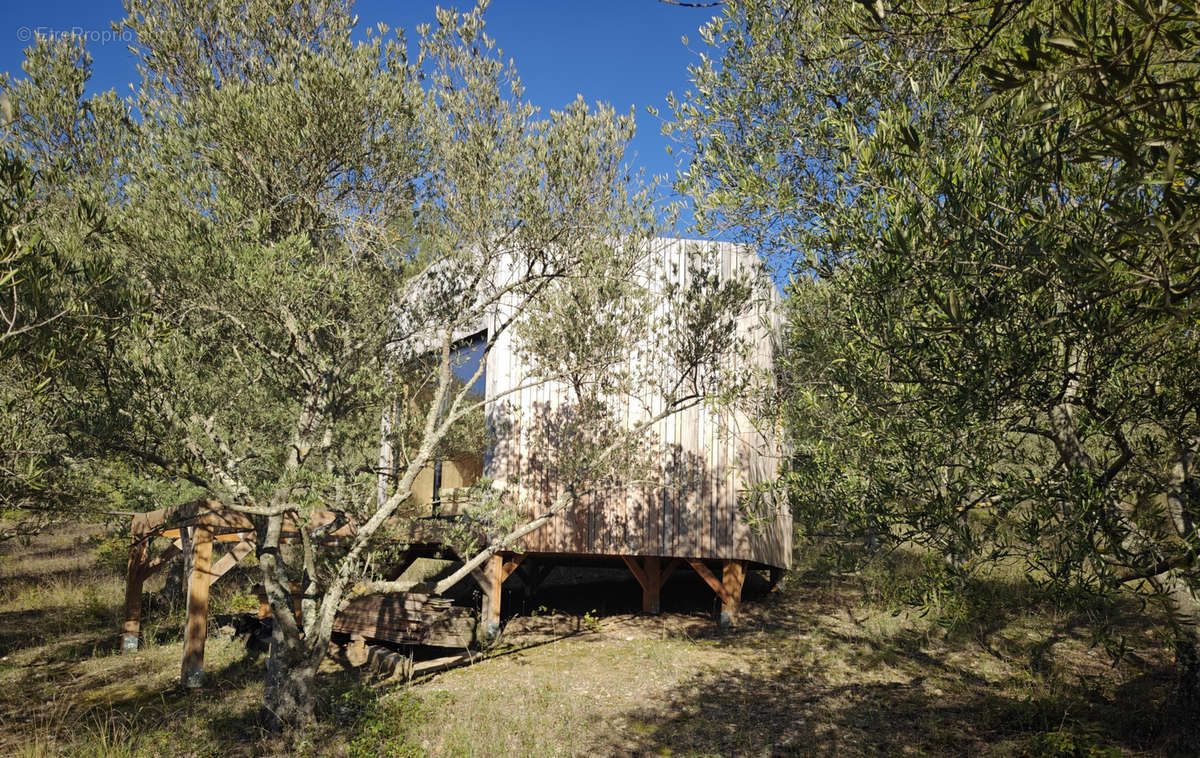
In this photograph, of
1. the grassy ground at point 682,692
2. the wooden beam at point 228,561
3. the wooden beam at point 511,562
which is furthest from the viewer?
the wooden beam at point 511,562

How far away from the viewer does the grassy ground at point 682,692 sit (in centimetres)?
871

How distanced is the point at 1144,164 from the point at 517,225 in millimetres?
8486

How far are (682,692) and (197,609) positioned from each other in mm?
8753

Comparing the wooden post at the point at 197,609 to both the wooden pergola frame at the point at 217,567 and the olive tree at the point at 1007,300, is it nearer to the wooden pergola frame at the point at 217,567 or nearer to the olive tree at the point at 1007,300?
the wooden pergola frame at the point at 217,567

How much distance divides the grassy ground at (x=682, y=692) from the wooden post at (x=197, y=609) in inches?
16.7

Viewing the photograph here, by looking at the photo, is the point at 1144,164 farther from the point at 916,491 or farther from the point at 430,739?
the point at 430,739

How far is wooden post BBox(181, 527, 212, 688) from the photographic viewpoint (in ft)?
41.7

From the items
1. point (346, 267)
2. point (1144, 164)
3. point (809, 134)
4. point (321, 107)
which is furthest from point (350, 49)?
point (1144, 164)

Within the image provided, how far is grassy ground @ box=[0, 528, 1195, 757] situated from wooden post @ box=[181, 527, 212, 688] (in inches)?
16.7

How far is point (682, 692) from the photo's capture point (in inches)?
442

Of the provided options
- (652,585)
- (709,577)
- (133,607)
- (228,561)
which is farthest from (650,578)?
(133,607)

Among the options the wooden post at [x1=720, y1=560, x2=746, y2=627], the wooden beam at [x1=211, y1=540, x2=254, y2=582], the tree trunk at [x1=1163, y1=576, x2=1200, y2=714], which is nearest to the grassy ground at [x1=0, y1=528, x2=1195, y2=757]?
the tree trunk at [x1=1163, y1=576, x2=1200, y2=714]

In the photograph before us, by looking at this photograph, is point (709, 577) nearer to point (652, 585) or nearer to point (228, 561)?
point (652, 585)

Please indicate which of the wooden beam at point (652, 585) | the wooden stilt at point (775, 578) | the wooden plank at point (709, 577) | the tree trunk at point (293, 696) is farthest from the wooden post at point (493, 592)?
the wooden stilt at point (775, 578)
